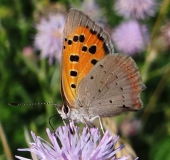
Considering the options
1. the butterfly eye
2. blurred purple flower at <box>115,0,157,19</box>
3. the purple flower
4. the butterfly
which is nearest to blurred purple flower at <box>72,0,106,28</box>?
blurred purple flower at <box>115,0,157,19</box>

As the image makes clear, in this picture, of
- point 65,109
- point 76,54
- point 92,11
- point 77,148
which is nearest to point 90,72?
point 76,54

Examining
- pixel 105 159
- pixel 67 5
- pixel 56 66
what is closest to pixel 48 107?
pixel 56 66

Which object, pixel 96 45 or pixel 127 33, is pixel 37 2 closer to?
pixel 127 33

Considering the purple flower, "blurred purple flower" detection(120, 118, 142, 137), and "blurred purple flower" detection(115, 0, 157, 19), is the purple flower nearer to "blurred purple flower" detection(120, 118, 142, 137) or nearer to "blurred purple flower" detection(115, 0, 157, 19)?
"blurred purple flower" detection(120, 118, 142, 137)

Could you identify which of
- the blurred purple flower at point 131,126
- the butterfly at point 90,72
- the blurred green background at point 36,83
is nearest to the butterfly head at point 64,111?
the butterfly at point 90,72

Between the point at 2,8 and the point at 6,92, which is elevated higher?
the point at 2,8

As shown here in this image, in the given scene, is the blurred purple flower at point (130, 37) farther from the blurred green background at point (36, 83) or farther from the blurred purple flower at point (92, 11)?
the blurred purple flower at point (92, 11)
